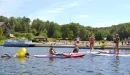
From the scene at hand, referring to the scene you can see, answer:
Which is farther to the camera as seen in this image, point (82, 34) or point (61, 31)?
point (61, 31)

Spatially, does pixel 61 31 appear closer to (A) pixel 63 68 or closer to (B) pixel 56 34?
(B) pixel 56 34

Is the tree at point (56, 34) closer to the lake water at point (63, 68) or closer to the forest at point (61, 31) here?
the forest at point (61, 31)

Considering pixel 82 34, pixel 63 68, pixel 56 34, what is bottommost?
pixel 63 68

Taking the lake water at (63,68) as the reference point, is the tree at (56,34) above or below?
above

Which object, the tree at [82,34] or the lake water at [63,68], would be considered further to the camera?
the tree at [82,34]

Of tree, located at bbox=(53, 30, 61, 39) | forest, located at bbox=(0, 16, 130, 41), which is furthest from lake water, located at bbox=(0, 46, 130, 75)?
tree, located at bbox=(53, 30, 61, 39)

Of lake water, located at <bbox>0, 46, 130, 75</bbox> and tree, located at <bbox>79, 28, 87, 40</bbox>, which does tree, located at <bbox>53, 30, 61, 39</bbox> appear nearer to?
tree, located at <bbox>79, 28, 87, 40</bbox>

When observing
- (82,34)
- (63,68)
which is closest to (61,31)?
(82,34)

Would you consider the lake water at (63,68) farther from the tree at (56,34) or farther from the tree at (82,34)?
the tree at (82,34)

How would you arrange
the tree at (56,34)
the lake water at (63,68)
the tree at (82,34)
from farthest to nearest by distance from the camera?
the tree at (82,34), the tree at (56,34), the lake water at (63,68)

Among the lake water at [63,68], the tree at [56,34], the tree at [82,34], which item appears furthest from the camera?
the tree at [82,34]

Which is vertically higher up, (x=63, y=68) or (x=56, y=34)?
(x=56, y=34)

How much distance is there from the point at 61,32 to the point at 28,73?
5959 inches

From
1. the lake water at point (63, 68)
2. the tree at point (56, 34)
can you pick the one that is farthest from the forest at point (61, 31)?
the lake water at point (63, 68)
